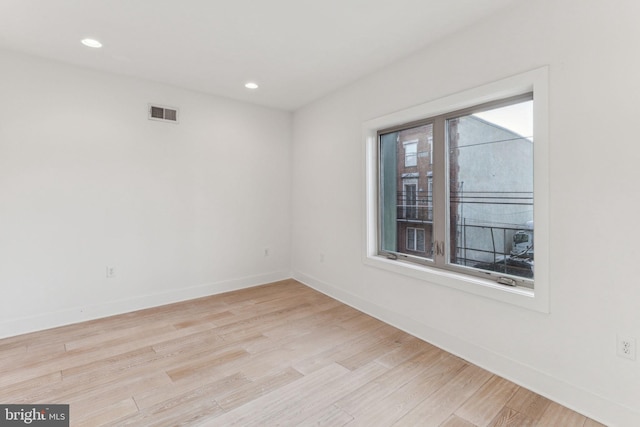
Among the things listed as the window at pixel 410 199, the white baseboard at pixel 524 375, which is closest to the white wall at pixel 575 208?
the white baseboard at pixel 524 375

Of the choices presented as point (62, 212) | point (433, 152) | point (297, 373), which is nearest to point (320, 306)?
point (297, 373)

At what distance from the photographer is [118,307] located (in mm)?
3414

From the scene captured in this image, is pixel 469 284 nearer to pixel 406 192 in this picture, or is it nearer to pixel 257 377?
pixel 406 192

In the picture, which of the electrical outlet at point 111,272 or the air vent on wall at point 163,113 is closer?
the electrical outlet at point 111,272

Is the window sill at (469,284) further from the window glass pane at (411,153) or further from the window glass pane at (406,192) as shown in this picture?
the window glass pane at (411,153)

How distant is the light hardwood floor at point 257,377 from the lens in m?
1.83

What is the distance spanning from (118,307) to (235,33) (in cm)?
311

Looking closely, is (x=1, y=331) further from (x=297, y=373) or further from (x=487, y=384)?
(x=487, y=384)

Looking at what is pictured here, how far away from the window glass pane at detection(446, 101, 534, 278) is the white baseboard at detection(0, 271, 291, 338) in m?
2.87

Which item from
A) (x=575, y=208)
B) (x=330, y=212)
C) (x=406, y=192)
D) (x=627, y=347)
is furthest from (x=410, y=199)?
(x=627, y=347)

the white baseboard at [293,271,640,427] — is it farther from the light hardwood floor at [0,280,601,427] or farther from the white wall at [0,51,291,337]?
the white wall at [0,51,291,337]

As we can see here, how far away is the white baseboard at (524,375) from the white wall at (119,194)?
7.39ft

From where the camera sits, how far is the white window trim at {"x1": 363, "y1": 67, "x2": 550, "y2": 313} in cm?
199

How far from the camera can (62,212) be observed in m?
3.09
